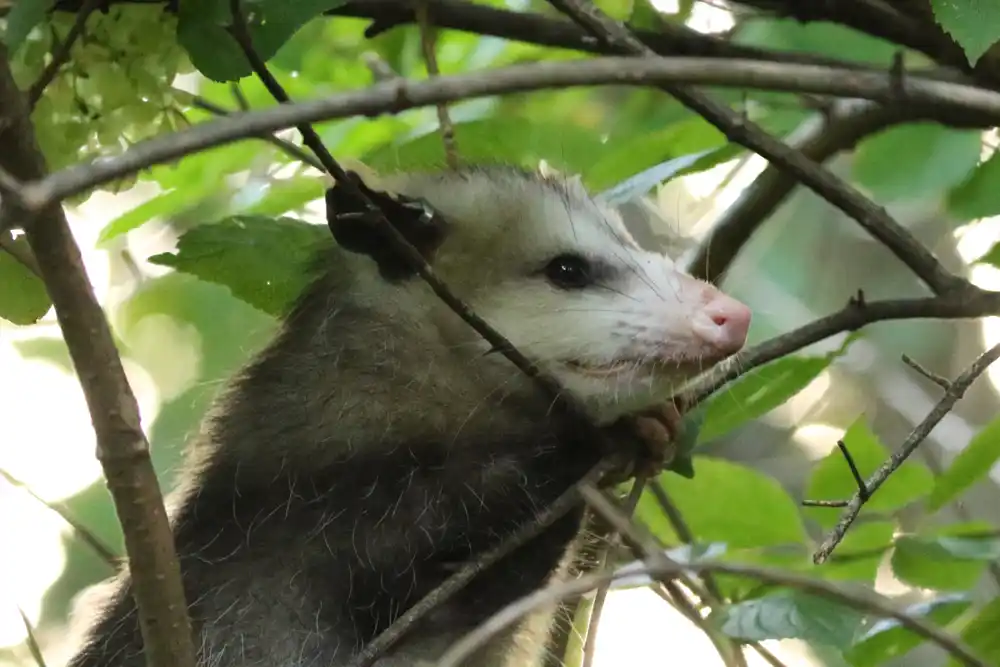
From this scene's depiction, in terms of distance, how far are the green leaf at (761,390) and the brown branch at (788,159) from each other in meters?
0.13

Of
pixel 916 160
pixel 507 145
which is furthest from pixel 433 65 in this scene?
pixel 916 160

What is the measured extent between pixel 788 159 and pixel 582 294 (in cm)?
47

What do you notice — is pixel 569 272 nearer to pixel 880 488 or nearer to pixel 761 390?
pixel 761 390

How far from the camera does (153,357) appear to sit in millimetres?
2576

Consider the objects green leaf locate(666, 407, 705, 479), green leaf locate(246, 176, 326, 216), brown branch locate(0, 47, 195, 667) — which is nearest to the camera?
brown branch locate(0, 47, 195, 667)

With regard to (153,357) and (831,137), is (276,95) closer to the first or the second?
(831,137)

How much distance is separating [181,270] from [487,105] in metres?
0.60

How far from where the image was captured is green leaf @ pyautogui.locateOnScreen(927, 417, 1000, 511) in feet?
4.06

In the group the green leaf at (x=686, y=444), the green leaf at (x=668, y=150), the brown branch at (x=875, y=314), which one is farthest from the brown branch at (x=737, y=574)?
the green leaf at (x=668, y=150)

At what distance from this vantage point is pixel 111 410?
2.93 ft

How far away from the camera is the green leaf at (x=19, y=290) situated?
47.7 inches

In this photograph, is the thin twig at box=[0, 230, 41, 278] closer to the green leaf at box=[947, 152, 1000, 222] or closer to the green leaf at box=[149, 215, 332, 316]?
the green leaf at box=[149, 215, 332, 316]

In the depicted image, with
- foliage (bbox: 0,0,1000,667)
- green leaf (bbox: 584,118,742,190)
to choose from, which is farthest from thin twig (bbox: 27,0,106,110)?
green leaf (bbox: 584,118,742,190)

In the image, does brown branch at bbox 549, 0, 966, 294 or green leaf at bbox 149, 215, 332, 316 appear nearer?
brown branch at bbox 549, 0, 966, 294
